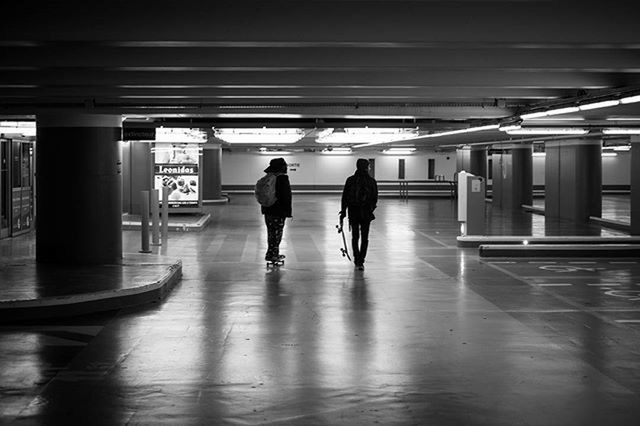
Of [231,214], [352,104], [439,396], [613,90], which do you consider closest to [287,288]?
[352,104]

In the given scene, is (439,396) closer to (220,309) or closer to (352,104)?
(220,309)

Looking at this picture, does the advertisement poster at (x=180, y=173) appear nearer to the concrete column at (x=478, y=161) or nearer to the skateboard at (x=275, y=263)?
the skateboard at (x=275, y=263)

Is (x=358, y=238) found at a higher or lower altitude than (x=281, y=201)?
lower

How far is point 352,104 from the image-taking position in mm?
17016

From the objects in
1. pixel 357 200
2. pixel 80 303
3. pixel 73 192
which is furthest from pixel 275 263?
pixel 80 303

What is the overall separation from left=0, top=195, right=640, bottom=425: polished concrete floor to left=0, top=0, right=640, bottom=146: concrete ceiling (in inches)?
116

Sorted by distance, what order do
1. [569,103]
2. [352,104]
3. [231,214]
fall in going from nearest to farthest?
1. [569,103]
2. [352,104]
3. [231,214]

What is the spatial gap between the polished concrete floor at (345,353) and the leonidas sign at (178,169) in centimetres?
1788

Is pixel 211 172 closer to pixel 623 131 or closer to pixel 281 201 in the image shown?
pixel 623 131

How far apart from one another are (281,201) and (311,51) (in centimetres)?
638

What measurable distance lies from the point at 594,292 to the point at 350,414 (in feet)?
26.1

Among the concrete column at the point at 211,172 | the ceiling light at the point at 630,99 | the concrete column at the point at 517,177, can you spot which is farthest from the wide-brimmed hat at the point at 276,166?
the concrete column at the point at 211,172

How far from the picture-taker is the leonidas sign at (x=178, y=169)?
33.9m

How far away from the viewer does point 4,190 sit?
23844 millimetres
